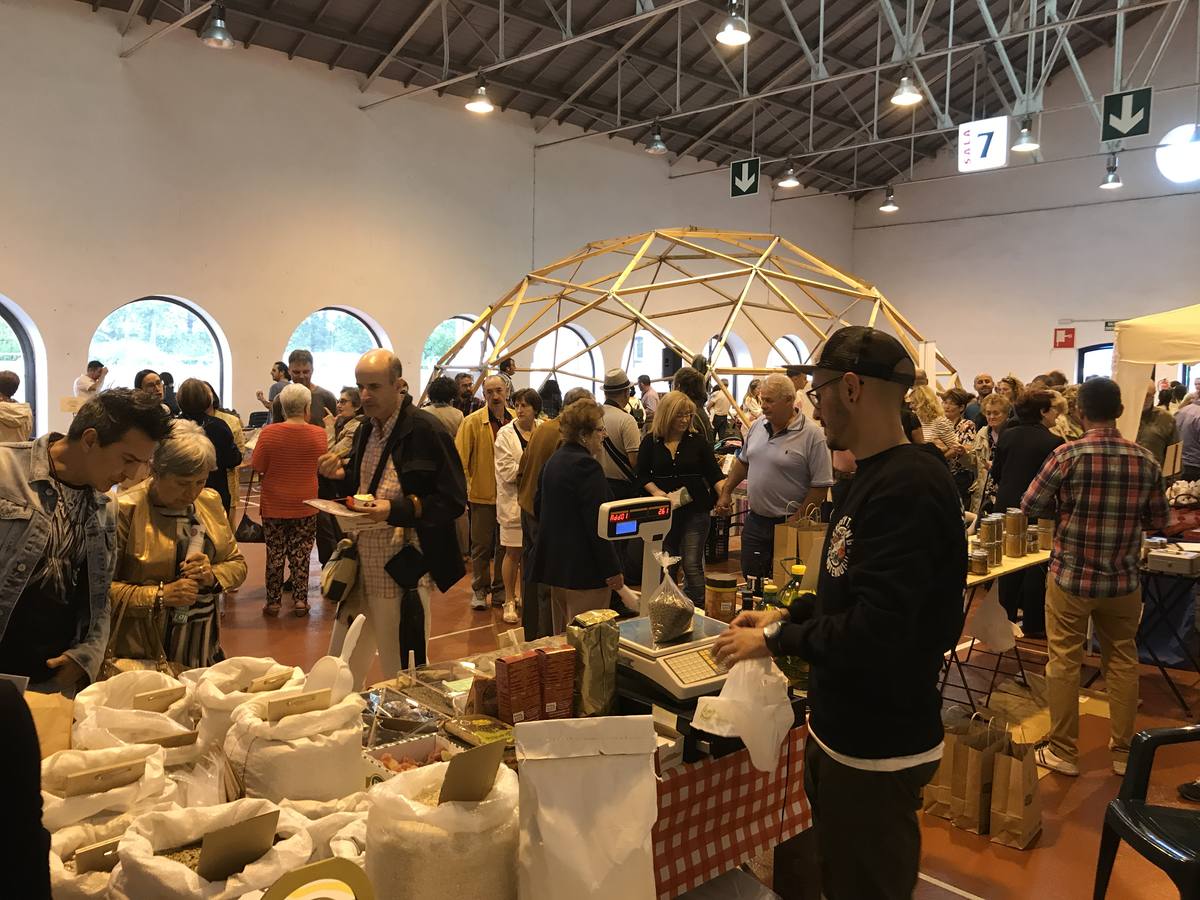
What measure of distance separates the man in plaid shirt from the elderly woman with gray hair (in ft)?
10.6

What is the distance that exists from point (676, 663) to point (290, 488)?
4.42m

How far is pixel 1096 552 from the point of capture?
140 inches

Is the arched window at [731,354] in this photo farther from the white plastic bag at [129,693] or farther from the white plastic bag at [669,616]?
the white plastic bag at [129,693]

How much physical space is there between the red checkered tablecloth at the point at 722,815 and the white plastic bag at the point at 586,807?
39cm

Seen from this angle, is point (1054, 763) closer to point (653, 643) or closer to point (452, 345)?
point (653, 643)

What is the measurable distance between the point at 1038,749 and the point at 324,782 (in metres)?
3.32

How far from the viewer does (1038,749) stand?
3883 mm

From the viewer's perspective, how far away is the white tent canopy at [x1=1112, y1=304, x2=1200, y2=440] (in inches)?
214

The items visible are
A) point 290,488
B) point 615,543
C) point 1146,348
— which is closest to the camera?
point 615,543

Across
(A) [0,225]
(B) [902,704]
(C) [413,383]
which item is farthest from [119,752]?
(C) [413,383]

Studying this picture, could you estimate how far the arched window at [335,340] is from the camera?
12712 mm

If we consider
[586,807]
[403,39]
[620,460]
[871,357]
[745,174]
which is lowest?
[586,807]

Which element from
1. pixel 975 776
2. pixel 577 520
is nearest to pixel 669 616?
pixel 577 520

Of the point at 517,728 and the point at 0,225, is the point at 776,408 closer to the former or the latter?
the point at 517,728
